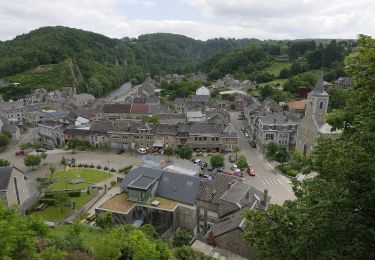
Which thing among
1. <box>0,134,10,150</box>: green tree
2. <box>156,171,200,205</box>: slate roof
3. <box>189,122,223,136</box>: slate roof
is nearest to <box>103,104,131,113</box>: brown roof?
<box>0,134,10,150</box>: green tree

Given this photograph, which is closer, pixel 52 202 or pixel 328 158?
pixel 328 158

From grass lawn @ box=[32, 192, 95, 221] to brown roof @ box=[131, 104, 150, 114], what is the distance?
39496 mm

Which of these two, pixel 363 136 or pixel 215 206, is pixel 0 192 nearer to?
pixel 215 206

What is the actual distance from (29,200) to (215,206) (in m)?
21.2

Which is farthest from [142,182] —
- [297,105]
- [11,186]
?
[297,105]

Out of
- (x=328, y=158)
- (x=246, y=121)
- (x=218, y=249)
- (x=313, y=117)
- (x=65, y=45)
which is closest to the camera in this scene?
(x=328, y=158)

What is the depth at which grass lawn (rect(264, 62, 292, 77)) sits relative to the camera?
13065 cm

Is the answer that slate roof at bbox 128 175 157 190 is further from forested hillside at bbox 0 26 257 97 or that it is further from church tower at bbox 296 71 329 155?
forested hillside at bbox 0 26 257 97

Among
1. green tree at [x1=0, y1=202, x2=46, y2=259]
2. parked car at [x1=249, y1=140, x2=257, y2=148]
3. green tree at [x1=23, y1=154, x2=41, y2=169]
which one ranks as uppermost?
green tree at [x1=0, y1=202, x2=46, y2=259]

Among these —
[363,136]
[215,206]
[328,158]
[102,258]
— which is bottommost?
[215,206]

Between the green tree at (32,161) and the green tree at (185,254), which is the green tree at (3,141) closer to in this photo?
the green tree at (32,161)

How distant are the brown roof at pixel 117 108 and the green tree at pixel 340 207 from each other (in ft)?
224

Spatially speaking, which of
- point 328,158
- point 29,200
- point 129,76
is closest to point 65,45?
point 129,76

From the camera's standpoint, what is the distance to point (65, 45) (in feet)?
502
